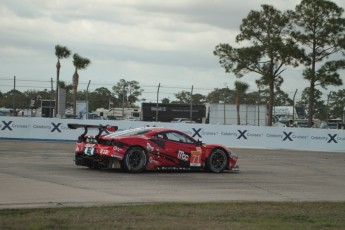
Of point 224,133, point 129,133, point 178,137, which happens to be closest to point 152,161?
point 129,133

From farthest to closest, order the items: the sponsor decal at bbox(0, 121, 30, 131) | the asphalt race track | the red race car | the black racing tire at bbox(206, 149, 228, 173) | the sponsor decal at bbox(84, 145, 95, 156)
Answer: the sponsor decal at bbox(0, 121, 30, 131)
the black racing tire at bbox(206, 149, 228, 173)
the sponsor decal at bbox(84, 145, 95, 156)
the red race car
the asphalt race track

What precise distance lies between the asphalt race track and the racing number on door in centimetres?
29

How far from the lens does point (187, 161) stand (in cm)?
1753

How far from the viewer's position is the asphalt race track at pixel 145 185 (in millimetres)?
11188

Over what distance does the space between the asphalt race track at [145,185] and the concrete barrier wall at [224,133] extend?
40.7 feet

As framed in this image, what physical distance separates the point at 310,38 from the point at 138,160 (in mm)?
26629

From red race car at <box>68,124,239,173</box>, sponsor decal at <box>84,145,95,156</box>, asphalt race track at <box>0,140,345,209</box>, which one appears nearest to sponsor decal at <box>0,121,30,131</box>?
asphalt race track at <box>0,140,345,209</box>

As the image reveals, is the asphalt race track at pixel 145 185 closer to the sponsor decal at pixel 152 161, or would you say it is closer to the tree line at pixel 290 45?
the sponsor decal at pixel 152 161

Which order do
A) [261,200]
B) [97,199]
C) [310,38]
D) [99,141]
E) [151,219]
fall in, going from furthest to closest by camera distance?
[310,38] → [99,141] → [261,200] → [97,199] → [151,219]

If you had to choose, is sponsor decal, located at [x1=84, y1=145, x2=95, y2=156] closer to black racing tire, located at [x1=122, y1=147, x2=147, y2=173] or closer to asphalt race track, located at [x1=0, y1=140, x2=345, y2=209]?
asphalt race track, located at [x1=0, y1=140, x2=345, y2=209]

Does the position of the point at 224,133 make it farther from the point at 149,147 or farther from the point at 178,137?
the point at 149,147

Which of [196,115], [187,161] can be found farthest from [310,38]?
[187,161]

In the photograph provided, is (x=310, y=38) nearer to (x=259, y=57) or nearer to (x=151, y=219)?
(x=259, y=57)

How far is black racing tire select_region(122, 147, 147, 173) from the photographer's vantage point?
1639cm
